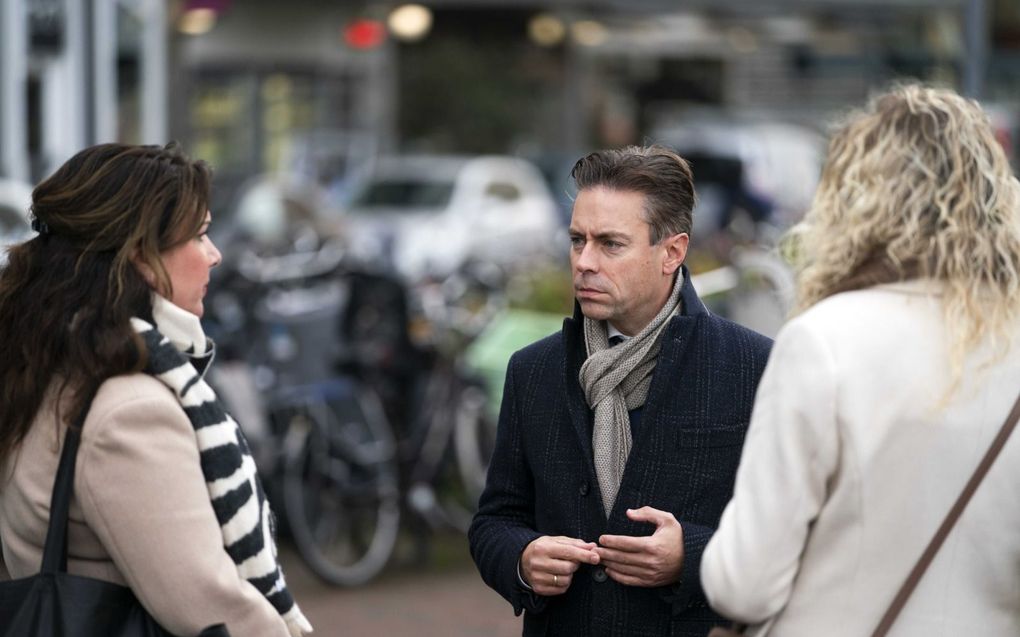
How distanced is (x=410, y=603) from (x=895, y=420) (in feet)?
18.6

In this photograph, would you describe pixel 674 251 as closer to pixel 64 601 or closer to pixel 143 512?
pixel 143 512

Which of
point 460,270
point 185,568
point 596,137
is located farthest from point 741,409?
point 596,137

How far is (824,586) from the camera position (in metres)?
2.68

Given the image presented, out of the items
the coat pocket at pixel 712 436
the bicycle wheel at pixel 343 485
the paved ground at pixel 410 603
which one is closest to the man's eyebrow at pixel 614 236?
the coat pocket at pixel 712 436

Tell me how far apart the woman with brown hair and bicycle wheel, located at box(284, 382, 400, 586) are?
4849 mm

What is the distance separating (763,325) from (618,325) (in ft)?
14.1

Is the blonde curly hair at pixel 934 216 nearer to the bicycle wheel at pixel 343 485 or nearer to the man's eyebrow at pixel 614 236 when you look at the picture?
the man's eyebrow at pixel 614 236

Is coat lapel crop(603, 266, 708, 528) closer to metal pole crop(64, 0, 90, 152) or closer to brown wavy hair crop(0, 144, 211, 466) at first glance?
brown wavy hair crop(0, 144, 211, 466)

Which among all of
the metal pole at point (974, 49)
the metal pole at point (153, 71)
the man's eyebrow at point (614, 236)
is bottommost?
the metal pole at point (153, 71)

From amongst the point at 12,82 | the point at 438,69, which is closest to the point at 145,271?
the point at 12,82

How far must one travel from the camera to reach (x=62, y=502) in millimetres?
2873

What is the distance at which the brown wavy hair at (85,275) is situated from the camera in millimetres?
2980

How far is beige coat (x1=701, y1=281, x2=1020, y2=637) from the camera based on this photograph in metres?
2.62

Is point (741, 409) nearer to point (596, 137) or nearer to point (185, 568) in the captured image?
point (185, 568)
